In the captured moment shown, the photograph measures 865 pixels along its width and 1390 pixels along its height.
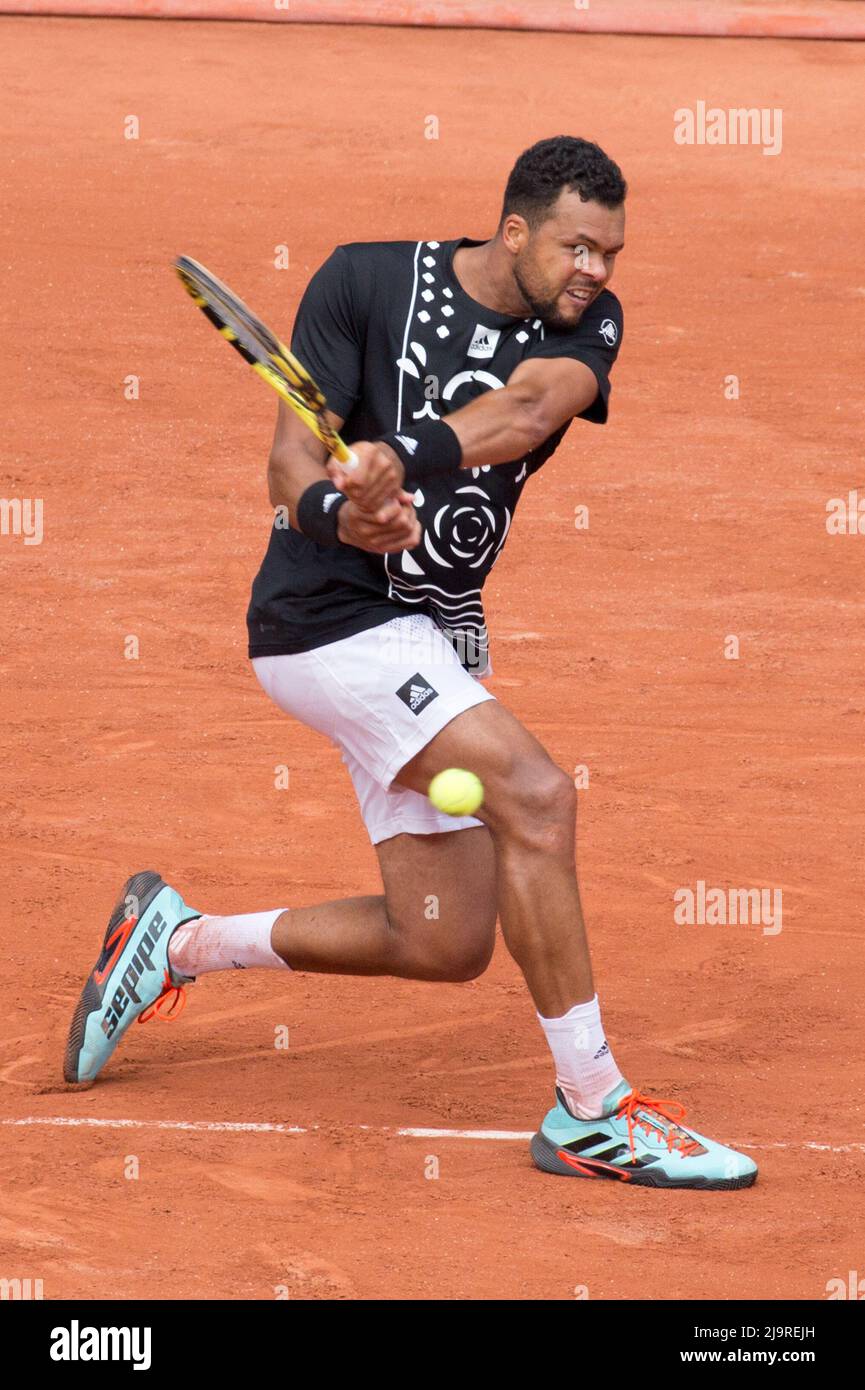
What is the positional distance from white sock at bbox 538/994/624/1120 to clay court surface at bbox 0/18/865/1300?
0.69ft

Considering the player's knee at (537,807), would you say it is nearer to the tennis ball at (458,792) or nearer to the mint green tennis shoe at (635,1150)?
the tennis ball at (458,792)

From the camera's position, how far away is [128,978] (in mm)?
5559

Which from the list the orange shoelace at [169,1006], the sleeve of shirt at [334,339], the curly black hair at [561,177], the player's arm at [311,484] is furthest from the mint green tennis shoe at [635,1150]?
the curly black hair at [561,177]

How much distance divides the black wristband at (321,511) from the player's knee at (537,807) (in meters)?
0.68

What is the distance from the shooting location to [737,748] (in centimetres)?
812

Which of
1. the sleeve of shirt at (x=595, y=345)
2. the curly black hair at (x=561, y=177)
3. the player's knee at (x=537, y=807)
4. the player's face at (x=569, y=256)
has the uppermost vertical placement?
the curly black hair at (x=561, y=177)

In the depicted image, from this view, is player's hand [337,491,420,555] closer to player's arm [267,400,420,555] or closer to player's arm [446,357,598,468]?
player's arm [267,400,420,555]

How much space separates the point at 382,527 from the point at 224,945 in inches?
57.1

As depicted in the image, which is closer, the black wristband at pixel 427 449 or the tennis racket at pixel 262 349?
the black wristband at pixel 427 449

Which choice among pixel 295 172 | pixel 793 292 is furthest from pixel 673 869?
pixel 295 172

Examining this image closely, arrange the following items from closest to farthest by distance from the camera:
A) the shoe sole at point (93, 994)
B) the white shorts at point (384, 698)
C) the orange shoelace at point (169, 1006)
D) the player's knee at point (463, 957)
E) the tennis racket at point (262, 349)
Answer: the tennis racket at point (262, 349) < the white shorts at point (384, 698) < the player's knee at point (463, 957) < the shoe sole at point (93, 994) < the orange shoelace at point (169, 1006)

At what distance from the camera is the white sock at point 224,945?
18.0 feet

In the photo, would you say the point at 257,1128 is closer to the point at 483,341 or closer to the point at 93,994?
the point at 93,994

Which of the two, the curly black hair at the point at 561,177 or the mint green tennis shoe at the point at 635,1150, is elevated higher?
the curly black hair at the point at 561,177
